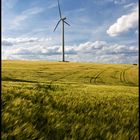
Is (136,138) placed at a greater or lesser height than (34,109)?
lesser

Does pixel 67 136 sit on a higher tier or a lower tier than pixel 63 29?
lower

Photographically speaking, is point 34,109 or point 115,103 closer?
point 34,109

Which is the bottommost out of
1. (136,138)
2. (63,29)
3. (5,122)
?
(136,138)

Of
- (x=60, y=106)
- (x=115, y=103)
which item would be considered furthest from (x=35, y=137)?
(x=115, y=103)

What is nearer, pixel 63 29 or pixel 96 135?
pixel 96 135

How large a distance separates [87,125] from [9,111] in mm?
1956

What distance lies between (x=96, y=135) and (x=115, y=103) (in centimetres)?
356

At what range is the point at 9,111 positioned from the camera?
783 centimetres

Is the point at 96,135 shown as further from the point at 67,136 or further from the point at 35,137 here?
the point at 35,137

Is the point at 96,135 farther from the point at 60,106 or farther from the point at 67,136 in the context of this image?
the point at 60,106

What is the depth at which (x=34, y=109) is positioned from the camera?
337 inches

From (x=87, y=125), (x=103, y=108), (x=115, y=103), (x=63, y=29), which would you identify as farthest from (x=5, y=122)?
(x=63, y=29)

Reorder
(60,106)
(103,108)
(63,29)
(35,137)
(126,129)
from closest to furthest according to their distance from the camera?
(35,137)
(126,129)
(60,106)
(103,108)
(63,29)

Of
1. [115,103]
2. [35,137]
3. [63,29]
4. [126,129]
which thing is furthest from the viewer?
[63,29]
